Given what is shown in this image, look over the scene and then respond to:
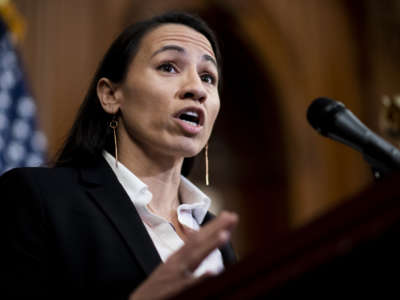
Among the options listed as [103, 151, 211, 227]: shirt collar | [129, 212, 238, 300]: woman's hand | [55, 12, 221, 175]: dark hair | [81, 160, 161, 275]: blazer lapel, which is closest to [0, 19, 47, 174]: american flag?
[55, 12, 221, 175]: dark hair

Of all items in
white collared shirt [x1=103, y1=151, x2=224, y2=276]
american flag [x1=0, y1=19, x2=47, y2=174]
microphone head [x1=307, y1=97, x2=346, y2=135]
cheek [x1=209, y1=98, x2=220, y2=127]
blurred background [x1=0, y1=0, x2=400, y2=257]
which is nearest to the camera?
microphone head [x1=307, y1=97, x2=346, y2=135]

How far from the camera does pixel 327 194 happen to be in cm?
582

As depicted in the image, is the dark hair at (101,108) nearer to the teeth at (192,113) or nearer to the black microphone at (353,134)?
the teeth at (192,113)

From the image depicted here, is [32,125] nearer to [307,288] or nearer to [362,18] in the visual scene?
[307,288]

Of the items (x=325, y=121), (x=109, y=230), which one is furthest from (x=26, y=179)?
(x=325, y=121)

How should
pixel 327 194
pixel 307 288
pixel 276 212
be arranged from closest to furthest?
pixel 307 288
pixel 327 194
pixel 276 212

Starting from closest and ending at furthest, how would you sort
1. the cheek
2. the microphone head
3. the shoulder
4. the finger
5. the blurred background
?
the finger
the microphone head
the shoulder
the cheek
the blurred background

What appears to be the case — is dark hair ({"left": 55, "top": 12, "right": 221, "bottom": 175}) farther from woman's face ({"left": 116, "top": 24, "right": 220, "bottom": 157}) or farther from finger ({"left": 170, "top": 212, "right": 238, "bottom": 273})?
finger ({"left": 170, "top": 212, "right": 238, "bottom": 273})

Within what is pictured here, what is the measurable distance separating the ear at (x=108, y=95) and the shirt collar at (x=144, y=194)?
14 centimetres

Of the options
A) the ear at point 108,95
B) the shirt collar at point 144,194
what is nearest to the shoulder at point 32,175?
the shirt collar at point 144,194

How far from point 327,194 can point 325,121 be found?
196 inches

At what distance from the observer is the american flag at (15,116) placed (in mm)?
3250

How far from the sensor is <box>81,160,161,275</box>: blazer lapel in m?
1.07

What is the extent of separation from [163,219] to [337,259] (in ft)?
2.48
